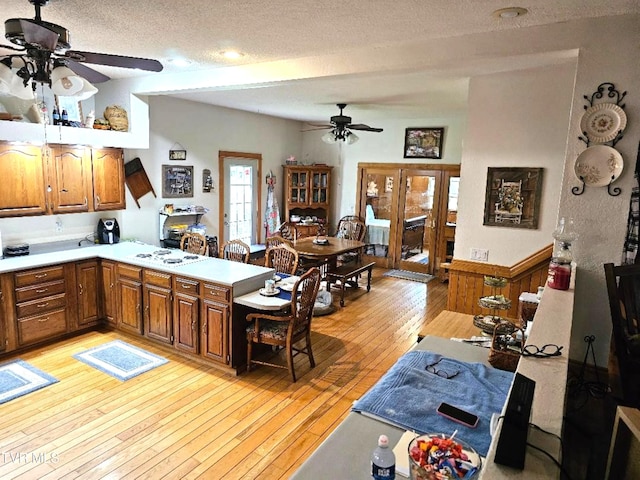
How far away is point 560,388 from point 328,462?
833mm

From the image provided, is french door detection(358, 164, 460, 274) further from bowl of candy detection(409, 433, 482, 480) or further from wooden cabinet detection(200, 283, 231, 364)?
bowl of candy detection(409, 433, 482, 480)

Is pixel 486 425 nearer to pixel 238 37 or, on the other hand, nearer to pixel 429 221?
pixel 238 37

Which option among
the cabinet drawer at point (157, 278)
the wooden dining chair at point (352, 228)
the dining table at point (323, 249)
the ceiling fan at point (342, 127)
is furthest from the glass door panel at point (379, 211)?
the cabinet drawer at point (157, 278)

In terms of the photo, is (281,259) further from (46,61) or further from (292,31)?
(46,61)

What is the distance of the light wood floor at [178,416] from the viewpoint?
2.62 m

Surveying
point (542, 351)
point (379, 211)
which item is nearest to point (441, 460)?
point (542, 351)

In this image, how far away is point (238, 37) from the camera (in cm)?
315

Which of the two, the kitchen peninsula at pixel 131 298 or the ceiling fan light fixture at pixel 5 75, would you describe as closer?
the ceiling fan light fixture at pixel 5 75

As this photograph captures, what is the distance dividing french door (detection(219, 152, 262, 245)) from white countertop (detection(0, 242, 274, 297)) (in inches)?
92.0

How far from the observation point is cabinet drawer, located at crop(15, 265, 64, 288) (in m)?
3.92

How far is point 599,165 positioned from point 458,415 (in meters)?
2.04

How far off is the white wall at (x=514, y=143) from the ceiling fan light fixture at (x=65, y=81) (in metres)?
3.22

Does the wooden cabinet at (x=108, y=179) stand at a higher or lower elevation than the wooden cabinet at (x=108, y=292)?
higher

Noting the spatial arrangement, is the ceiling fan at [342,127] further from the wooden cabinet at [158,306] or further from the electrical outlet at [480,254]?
the wooden cabinet at [158,306]
